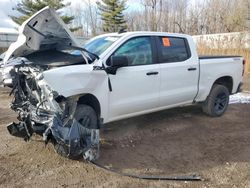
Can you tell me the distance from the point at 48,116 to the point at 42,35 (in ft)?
4.06

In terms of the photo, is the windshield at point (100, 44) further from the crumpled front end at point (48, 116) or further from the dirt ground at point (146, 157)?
the dirt ground at point (146, 157)

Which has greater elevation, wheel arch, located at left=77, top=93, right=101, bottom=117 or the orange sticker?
the orange sticker

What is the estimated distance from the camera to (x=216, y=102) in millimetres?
7262

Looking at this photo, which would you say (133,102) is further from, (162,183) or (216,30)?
(216,30)

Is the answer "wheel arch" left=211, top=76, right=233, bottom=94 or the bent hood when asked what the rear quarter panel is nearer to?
"wheel arch" left=211, top=76, right=233, bottom=94

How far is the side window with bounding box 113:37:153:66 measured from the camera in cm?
535

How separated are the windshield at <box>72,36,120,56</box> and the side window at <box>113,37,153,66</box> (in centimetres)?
23

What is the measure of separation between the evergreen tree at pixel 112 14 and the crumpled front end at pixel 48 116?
32.4 m

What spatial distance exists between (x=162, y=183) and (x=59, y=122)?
1582mm

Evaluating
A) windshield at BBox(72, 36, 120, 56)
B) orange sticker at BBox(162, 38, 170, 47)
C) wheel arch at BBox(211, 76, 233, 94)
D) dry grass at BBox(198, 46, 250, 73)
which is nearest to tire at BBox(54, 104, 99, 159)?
windshield at BBox(72, 36, 120, 56)

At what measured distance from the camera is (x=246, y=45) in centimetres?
1728

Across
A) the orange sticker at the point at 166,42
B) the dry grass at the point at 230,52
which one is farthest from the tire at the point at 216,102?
the dry grass at the point at 230,52

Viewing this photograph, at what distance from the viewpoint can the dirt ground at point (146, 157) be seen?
13.3ft

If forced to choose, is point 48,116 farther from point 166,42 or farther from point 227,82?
point 227,82
